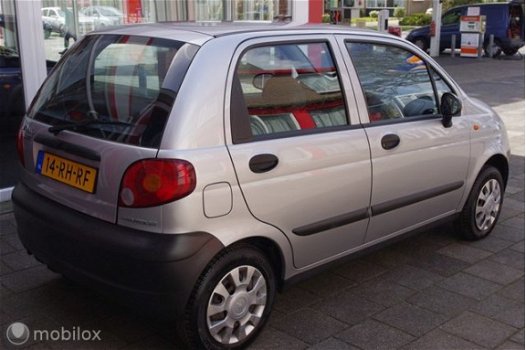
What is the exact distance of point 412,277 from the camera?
4.09 metres

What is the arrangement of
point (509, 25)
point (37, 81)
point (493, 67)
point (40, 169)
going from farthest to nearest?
point (509, 25) → point (493, 67) → point (37, 81) → point (40, 169)

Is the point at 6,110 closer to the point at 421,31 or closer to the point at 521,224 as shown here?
the point at 521,224

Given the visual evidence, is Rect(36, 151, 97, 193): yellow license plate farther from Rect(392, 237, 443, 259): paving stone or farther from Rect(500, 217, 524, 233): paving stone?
Rect(500, 217, 524, 233): paving stone

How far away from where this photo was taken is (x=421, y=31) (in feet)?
75.2

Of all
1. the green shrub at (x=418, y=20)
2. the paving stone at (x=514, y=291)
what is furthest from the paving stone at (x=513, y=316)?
the green shrub at (x=418, y=20)

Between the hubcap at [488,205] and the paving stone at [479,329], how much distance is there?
1.32 metres

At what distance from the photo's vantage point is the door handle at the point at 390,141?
12.0ft

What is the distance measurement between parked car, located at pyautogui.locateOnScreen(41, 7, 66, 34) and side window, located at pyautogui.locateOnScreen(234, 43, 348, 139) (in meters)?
4.37

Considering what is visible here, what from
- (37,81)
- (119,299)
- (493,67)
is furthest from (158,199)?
(493,67)

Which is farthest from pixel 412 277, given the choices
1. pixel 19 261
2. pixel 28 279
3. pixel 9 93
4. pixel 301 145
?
pixel 9 93

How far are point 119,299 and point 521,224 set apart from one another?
146 inches

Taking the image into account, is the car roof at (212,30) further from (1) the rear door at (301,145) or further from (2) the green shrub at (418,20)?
(2) the green shrub at (418,20)
